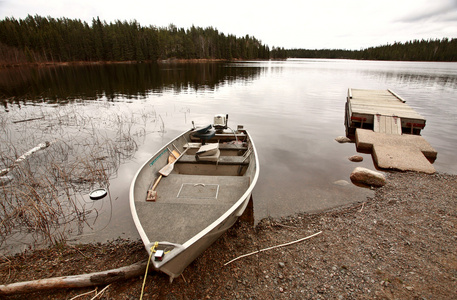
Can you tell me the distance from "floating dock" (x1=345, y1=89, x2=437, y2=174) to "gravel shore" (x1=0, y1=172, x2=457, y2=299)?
3.26 meters

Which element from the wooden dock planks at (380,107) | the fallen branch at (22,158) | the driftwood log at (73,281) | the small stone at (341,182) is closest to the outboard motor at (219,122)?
the small stone at (341,182)

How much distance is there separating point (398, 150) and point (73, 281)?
12615 mm

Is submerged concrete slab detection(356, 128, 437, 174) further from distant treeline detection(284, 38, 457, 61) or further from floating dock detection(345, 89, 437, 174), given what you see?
distant treeline detection(284, 38, 457, 61)

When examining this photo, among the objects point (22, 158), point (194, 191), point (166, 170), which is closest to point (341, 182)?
point (194, 191)

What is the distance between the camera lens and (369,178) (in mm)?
7949

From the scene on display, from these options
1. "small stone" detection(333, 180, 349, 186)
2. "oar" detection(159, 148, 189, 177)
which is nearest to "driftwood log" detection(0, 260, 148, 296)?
"oar" detection(159, 148, 189, 177)

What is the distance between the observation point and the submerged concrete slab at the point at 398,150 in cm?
888

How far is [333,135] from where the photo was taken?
14094 millimetres

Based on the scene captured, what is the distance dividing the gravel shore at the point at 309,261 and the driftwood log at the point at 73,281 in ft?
0.56

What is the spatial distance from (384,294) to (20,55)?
97313 millimetres

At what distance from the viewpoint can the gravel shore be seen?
3.87 meters

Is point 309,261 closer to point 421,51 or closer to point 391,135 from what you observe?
point 391,135

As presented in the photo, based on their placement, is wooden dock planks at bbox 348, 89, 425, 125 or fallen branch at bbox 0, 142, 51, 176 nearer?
fallen branch at bbox 0, 142, 51, 176

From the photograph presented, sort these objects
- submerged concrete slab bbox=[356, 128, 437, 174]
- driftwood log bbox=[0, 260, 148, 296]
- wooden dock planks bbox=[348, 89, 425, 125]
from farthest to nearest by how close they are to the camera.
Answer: wooden dock planks bbox=[348, 89, 425, 125] → submerged concrete slab bbox=[356, 128, 437, 174] → driftwood log bbox=[0, 260, 148, 296]
